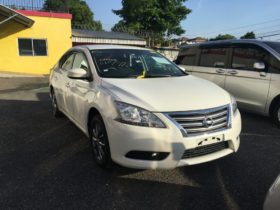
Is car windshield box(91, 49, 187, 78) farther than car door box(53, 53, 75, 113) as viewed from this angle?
No

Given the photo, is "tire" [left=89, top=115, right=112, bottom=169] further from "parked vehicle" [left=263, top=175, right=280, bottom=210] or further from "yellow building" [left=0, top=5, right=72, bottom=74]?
"yellow building" [left=0, top=5, right=72, bottom=74]

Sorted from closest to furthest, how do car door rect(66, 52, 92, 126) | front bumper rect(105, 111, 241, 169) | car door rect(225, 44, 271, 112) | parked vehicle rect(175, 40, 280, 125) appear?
front bumper rect(105, 111, 241, 169) < car door rect(66, 52, 92, 126) < parked vehicle rect(175, 40, 280, 125) < car door rect(225, 44, 271, 112)

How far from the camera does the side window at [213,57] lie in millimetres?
6945

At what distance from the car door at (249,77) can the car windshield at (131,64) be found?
2.07 metres

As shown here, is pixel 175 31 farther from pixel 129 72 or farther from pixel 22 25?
pixel 129 72

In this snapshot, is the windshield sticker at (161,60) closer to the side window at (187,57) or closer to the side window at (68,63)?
the side window at (68,63)

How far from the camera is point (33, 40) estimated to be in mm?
17188

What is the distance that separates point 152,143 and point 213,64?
4590 mm

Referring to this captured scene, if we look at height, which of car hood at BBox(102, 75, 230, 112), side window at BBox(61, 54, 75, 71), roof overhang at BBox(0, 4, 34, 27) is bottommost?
car hood at BBox(102, 75, 230, 112)

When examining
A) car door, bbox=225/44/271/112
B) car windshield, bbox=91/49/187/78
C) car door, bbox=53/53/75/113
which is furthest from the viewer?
car door, bbox=225/44/271/112

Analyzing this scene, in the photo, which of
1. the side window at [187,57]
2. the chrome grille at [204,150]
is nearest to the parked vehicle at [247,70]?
the side window at [187,57]

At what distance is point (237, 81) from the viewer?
6492 millimetres

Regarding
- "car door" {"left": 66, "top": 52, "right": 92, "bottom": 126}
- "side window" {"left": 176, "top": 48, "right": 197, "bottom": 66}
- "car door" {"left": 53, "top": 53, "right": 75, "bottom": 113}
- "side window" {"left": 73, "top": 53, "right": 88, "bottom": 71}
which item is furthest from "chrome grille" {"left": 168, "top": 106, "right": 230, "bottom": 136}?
"side window" {"left": 176, "top": 48, "right": 197, "bottom": 66}

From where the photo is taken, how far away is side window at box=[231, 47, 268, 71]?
604 cm
